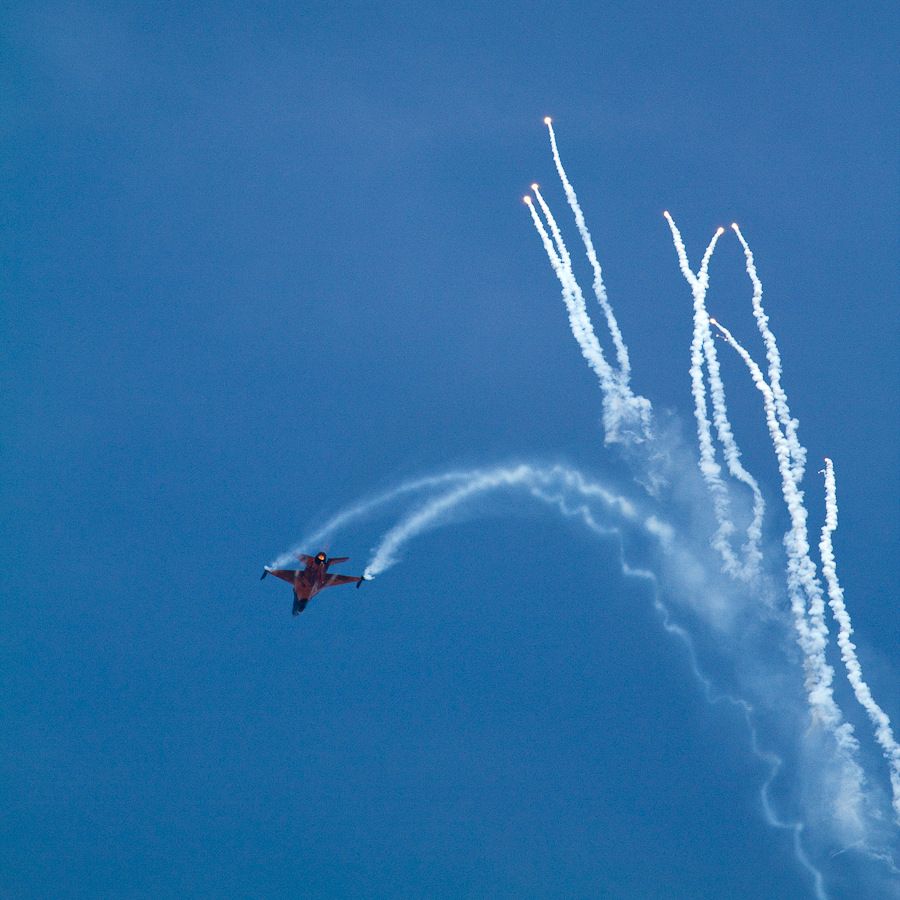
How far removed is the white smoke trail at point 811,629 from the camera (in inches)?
3103

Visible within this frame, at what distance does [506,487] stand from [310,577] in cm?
1255

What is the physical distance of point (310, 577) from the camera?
8381cm

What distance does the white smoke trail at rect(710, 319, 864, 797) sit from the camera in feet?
259

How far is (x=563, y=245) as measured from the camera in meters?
90.0

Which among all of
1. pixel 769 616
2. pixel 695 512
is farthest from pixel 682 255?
pixel 769 616

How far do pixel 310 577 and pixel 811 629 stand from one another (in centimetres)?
2746

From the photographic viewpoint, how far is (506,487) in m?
86.9

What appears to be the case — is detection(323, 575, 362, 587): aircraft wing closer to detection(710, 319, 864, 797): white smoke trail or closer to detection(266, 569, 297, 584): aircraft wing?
detection(266, 569, 297, 584): aircraft wing

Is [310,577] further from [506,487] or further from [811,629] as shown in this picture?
[811,629]

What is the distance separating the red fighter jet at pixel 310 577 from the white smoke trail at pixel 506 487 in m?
2.98

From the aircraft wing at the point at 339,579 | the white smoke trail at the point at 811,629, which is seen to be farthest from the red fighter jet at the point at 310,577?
the white smoke trail at the point at 811,629

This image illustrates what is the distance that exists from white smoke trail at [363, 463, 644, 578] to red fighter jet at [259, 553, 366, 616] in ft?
9.78

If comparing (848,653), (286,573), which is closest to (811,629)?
(848,653)

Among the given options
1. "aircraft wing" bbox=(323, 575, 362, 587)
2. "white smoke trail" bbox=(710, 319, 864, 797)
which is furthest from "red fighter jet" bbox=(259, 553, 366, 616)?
"white smoke trail" bbox=(710, 319, 864, 797)
